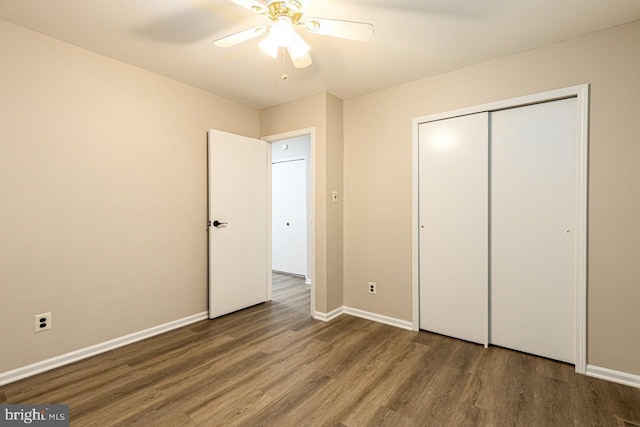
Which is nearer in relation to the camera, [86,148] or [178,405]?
[178,405]

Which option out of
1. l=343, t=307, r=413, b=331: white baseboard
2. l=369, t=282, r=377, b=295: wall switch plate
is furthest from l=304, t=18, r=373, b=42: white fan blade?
l=343, t=307, r=413, b=331: white baseboard

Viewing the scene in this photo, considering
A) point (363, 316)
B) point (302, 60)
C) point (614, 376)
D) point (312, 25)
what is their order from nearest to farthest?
point (312, 25) < point (302, 60) < point (614, 376) < point (363, 316)

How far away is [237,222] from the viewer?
345 centimetres

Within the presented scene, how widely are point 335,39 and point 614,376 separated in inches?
119

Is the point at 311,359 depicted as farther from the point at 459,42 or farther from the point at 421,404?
the point at 459,42

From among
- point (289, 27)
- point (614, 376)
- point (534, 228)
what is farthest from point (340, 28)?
point (614, 376)

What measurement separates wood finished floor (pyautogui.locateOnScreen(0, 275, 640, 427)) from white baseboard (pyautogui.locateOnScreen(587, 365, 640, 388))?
6cm

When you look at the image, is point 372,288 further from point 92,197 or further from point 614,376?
point 92,197

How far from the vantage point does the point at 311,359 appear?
7.88ft

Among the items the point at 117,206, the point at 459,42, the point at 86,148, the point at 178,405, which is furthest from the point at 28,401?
the point at 459,42

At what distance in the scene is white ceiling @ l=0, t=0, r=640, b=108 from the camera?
1885 mm

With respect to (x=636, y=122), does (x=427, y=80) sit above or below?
above

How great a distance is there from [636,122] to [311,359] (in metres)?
2.78

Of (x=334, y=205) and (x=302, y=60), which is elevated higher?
(x=302, y=60)
